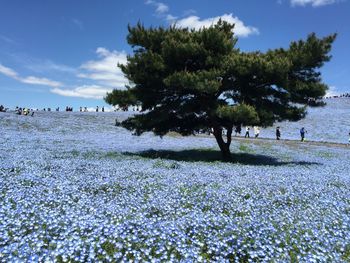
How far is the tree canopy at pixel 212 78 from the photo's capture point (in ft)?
66.7

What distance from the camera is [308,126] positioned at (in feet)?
209

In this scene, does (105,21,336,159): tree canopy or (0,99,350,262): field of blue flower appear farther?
(105,21,336,159): tree canopy

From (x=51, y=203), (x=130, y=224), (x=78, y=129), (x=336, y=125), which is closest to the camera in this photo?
(x=130, y=224)

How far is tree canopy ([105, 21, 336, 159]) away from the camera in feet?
66.7

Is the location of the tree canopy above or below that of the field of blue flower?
above

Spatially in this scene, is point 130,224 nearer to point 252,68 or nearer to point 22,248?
point 22,248

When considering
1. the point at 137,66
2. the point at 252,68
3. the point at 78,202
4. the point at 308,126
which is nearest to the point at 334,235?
the point at 78,202

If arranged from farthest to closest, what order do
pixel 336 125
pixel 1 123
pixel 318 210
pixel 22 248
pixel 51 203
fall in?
pixel 336 125
pixel 1 123
pixel 318 210
pixel 51 203
pixel 22 248

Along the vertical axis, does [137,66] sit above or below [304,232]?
above

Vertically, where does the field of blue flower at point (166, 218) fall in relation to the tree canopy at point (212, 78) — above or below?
below

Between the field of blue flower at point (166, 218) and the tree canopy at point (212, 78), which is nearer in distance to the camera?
the field of blue flower at point (166, 218)

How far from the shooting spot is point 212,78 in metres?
19.9

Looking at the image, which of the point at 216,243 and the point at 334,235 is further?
the point at 334,235

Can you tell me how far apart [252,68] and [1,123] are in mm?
34896
